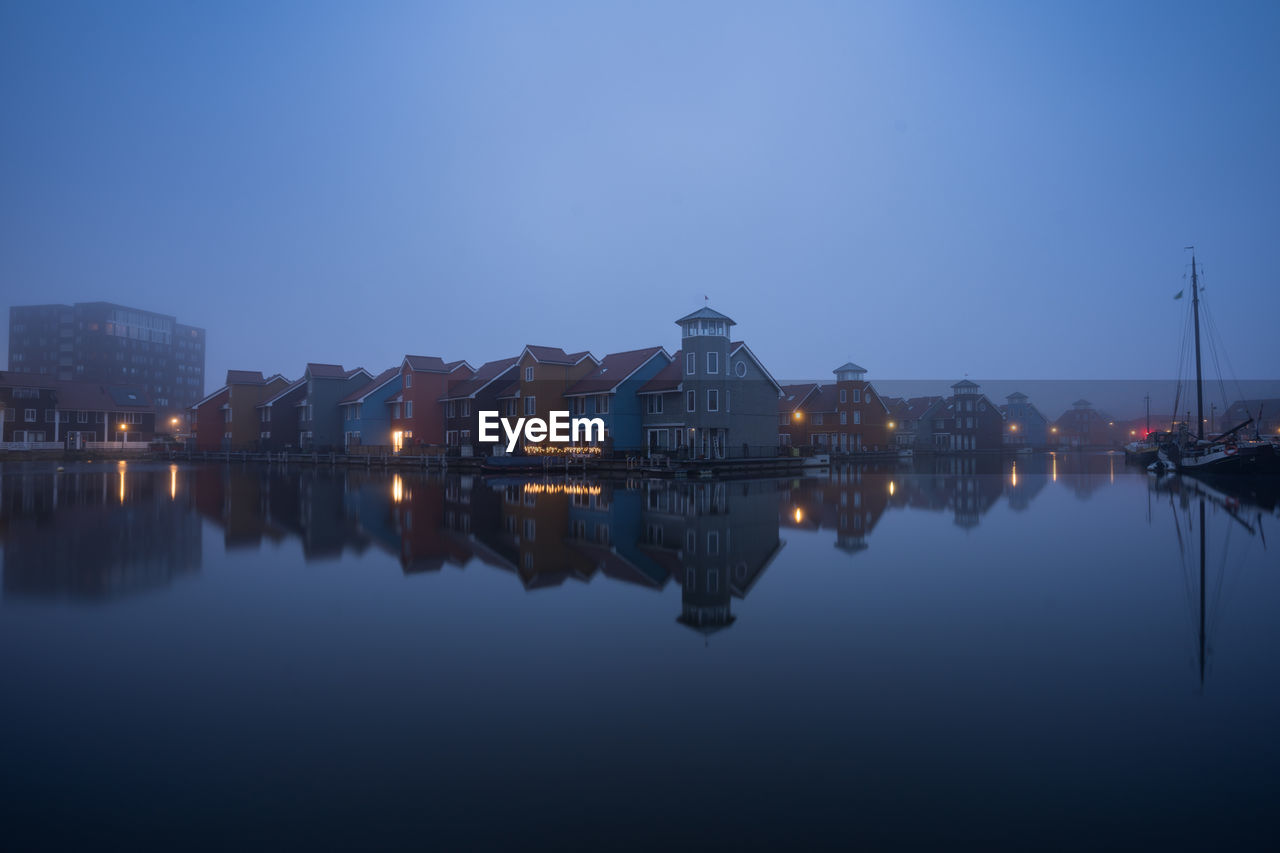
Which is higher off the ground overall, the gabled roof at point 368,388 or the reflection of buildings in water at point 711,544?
the gabled roof at point 368,388

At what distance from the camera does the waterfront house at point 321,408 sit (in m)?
60.0

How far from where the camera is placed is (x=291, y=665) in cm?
752

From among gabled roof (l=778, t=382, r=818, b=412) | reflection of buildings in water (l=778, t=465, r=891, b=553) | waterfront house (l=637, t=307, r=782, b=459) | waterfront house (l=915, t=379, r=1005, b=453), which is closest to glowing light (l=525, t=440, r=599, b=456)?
waterfront house (l=637, t=307, r=782, b=459)

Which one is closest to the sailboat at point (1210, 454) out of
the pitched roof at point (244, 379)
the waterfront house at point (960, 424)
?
the waterfront house at point (960, 424)

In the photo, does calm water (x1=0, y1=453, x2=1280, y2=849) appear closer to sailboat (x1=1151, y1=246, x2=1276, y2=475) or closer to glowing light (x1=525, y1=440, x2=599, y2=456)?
glowing light (x1=525, y1=440, x2=599, y2=456)

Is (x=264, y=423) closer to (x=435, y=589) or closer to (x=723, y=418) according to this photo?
(x=723, y=418)

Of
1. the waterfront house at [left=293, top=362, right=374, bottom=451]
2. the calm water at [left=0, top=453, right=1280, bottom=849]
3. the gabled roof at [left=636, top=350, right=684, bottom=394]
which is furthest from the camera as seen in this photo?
the waterfront house at [left=293, top=362, right=374, bottom=451]

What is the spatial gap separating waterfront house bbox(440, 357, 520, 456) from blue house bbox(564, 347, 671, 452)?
5707mm

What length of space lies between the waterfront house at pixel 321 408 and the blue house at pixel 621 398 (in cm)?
2515

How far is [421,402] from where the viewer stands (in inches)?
2163

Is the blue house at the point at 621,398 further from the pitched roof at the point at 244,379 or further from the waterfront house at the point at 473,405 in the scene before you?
the pitched roof at the point at 244,379

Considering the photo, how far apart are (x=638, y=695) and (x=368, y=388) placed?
59.0 m

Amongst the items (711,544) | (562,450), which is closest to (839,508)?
(711,544)

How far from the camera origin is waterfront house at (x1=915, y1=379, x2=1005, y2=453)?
277ft
